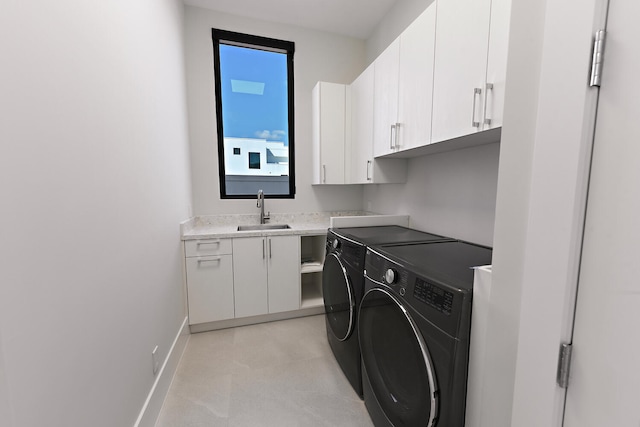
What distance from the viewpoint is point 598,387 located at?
0.50m

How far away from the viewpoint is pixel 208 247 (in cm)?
213

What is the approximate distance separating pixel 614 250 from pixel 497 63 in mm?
869

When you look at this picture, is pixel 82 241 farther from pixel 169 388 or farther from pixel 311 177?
pixel 311 177

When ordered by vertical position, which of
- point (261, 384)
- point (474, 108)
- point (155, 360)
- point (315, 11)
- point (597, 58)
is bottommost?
point (261, 384)

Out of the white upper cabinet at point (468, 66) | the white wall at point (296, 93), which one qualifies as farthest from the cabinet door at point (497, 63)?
the white wall at point (296, 93)

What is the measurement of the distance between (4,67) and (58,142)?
21cm

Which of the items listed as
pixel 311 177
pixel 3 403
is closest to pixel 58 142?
pixel 3 403

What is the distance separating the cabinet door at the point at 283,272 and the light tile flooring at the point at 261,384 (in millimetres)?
256

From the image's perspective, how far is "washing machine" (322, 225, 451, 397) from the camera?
1.46 m

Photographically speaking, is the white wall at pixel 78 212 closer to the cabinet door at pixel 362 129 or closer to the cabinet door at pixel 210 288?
the cabinet door at pixel 210 288

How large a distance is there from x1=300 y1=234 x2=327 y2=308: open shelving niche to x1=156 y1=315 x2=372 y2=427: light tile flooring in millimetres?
361

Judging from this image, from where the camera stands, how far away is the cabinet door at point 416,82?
54.4 inches

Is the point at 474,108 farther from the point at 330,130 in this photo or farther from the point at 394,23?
the point at 394,23

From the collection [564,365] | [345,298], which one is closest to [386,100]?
[345,298]
